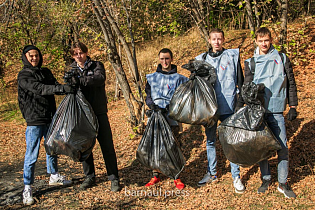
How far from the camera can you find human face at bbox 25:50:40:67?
361cm

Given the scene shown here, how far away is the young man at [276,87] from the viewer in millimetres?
3184

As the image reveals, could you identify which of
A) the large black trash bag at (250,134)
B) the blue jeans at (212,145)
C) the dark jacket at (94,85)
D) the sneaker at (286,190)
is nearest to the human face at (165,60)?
the dark jacket at (94,85)

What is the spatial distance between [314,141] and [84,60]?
10.9ft

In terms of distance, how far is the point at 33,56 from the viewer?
3.62 metres

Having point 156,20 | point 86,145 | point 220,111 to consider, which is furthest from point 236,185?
point 156,20

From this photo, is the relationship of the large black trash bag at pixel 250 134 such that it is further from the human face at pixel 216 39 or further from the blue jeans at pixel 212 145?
the human face at pixel 216 39

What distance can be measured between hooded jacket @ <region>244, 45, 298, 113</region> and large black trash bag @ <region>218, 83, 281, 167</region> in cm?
14

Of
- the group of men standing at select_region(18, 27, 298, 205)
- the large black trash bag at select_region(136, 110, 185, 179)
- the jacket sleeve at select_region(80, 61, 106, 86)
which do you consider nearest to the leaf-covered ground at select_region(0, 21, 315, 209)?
the group of men standing at select_region(18, 27, 298, 205)

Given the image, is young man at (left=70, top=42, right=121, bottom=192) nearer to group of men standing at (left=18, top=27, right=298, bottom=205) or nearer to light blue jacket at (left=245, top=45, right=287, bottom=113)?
group of men standing at (left=18, top=27, right=298, bottom=205)

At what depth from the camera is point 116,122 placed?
24.6ft

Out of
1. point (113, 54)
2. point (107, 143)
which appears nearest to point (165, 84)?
point (107, 143)

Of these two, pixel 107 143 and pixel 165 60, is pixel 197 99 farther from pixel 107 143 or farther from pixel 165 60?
pixel 107 143

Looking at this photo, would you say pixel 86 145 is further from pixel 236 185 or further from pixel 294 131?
pixel 294 131

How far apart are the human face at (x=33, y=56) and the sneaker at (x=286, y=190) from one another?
323 centimetres
